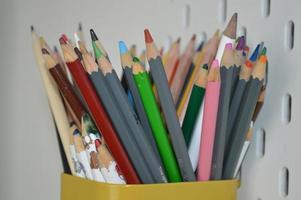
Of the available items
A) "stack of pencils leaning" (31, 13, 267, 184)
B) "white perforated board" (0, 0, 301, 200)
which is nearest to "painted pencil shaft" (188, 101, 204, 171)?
"stack of pencils leaning" (31, 13, 267, 184)

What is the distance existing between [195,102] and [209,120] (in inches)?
0.8

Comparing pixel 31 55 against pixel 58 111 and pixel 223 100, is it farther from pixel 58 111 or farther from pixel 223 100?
pixel 223 100

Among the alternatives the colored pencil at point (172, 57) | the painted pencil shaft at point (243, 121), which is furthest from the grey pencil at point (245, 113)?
the colored pencil at point (172, 57)

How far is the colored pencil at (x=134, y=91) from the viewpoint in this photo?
0.33 metres

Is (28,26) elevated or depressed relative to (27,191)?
elevated

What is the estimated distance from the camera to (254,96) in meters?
0.34

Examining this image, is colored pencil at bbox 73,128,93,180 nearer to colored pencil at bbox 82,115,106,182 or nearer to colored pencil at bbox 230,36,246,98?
colored pencil at bbox 82,115,106,182

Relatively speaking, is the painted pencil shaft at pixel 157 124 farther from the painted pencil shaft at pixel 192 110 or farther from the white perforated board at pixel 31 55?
the white perforated board at pixel 31 55

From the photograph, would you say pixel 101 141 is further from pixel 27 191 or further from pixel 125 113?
pixel 27 191

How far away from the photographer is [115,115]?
327 millimetres

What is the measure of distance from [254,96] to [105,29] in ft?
0.69

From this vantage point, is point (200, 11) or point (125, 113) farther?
point (200, 11)

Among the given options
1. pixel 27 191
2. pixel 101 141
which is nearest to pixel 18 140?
pixel 27 191

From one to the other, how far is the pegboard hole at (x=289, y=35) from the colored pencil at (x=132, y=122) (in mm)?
118
